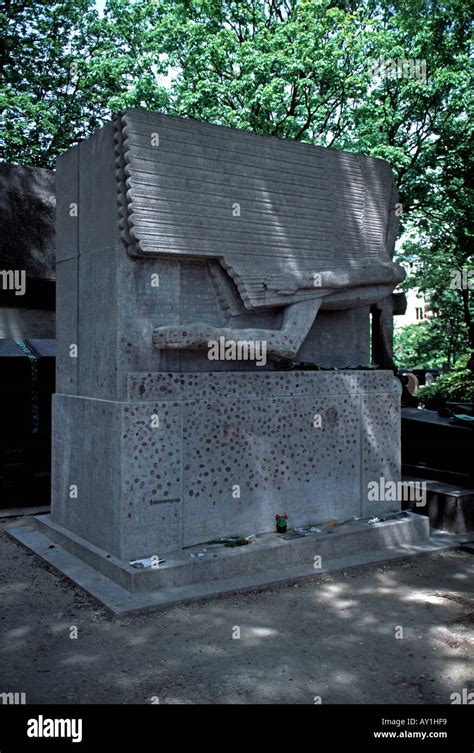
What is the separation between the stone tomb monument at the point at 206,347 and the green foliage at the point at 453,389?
543 centimetres

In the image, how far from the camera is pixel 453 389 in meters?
13.8

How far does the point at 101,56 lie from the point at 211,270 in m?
12.3

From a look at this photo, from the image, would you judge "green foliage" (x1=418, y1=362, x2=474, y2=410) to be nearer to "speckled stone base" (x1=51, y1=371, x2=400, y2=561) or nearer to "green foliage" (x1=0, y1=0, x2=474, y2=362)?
"green foliage" (x1=0, y1=0, x2=474, y2=362)

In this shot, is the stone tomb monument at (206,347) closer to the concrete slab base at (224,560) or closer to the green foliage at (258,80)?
the concrete slab base at (224,560)

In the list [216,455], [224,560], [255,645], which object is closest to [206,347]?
[216,455]

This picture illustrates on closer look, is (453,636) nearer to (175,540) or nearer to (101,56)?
(175,540)

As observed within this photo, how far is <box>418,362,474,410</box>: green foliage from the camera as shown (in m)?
13.1

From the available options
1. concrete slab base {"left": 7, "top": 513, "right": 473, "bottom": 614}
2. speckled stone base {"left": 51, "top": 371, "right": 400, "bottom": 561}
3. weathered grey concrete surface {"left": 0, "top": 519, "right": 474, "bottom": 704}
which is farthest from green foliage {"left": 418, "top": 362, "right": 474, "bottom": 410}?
weathered grey concrete surface {"left": 0, "top": 519, "right": 474, "bottom": 704}

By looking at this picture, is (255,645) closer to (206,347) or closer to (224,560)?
(224,560)

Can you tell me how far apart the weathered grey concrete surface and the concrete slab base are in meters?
0.13

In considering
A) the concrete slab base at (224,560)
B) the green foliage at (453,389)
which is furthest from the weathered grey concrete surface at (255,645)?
the green foliage at (453,389)

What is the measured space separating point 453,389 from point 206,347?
888 centimetres

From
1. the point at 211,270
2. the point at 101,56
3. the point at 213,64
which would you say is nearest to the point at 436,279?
the point at 213,64

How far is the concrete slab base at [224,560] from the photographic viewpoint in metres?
5.52
